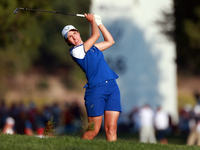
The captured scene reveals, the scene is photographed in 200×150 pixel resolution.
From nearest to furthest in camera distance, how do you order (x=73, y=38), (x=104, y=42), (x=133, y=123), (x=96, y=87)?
(x=96, y=87) → (x=73, y=38) → (x=104, y=42) → (x=133, y=123)

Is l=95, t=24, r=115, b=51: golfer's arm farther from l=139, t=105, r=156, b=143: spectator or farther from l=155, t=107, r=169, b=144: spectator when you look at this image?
l=139, t=105, r=156, b=143: spectator

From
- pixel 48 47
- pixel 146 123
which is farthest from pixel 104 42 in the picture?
pixel 48 47

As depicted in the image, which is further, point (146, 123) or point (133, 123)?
point (133, 123)

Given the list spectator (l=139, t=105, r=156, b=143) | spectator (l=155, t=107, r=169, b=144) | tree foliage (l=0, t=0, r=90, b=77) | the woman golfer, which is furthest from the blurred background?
tree foliage (l=0, t=0, r=90, b=77)

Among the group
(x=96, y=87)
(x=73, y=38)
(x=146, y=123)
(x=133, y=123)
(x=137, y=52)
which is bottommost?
(x=133, y=123)

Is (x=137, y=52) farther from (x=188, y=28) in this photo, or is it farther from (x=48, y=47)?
(x=48, y=47)

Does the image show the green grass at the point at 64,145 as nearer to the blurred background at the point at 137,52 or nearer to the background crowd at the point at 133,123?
the background crowd at the point at 133,123

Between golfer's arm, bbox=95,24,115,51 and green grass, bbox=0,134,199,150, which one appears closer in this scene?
green grass, bbox=0,134,199,150

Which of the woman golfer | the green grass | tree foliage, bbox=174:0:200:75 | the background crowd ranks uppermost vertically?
tree foliage, bbox=174:0:200:75

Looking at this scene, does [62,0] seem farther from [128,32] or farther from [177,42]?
[177,42]

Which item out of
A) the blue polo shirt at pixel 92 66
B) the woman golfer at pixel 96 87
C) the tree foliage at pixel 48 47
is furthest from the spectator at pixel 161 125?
the tree foliage at pixel 48 47

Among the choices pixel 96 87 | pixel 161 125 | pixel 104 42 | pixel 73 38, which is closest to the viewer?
pixel 96 87

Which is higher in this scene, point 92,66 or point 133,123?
point 92,66

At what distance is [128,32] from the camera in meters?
23.0
